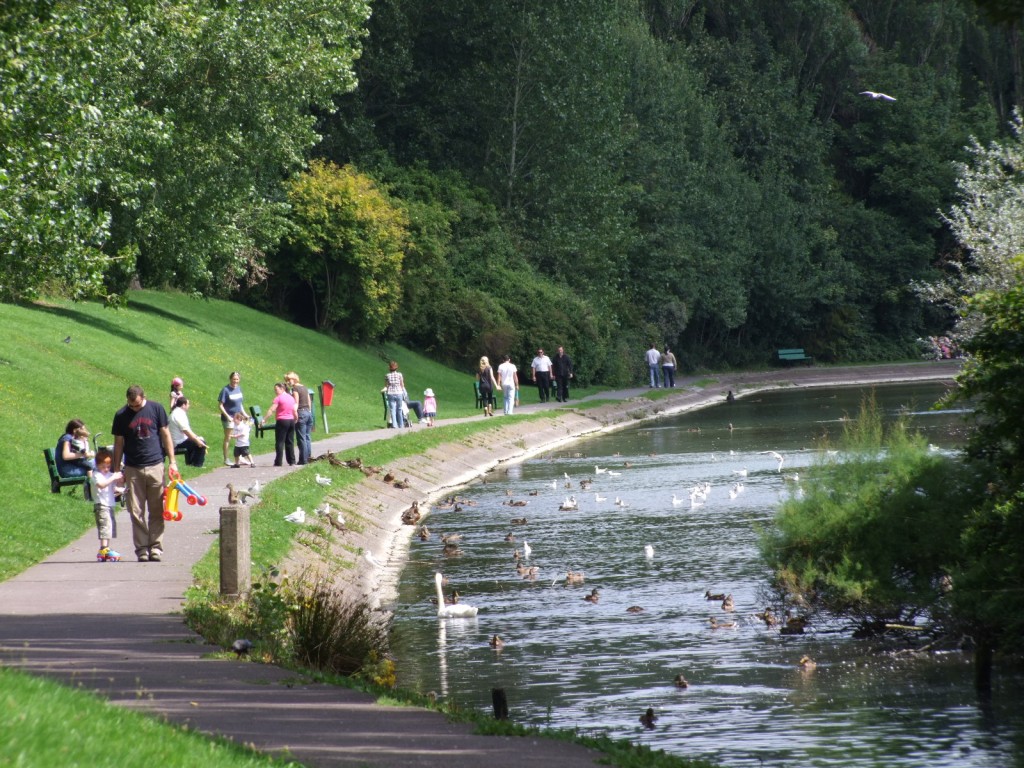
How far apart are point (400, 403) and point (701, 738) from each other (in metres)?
Answer: 27.1

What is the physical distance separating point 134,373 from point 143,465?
20383 millimetres

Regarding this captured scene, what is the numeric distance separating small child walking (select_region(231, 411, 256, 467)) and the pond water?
14.2 ft

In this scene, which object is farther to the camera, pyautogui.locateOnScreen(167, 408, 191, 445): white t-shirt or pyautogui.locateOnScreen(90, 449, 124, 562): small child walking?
pyautogui.locateOnScreen(167, 408, 191, 445): white t-shirt

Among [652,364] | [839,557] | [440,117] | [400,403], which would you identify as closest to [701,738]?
[839,557]

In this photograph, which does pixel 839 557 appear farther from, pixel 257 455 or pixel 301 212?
pixel 301 212

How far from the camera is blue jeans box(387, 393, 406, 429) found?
37.7m

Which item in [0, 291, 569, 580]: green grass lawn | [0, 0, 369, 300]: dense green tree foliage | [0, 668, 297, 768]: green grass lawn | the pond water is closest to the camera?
[0, 668, 297, 768]: green grass lawn

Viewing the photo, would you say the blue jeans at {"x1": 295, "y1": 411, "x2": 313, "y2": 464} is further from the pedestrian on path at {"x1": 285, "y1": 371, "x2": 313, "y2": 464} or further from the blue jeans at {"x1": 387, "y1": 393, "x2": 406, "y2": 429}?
the blue jeans at {"x1": 387, "y1": 393, "x2": 406, "y2": 429}

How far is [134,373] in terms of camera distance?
1432 inches

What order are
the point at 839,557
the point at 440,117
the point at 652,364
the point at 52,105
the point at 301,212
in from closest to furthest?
the point at 839,557, the point at 52,105, the point at 301,212, the point at 652,364, the point at 440,117

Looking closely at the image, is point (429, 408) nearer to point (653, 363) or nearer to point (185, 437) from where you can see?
point (185, 437)

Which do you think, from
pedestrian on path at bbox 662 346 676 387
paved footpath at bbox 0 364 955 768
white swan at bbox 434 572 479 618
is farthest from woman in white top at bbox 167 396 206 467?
pedestrian on path at bbox 662 346 676 387

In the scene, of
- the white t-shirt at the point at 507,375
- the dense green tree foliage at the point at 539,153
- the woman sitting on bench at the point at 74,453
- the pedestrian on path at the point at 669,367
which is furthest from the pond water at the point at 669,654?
the pedestrian on path at the point at 669,367

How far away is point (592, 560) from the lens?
787 inches
